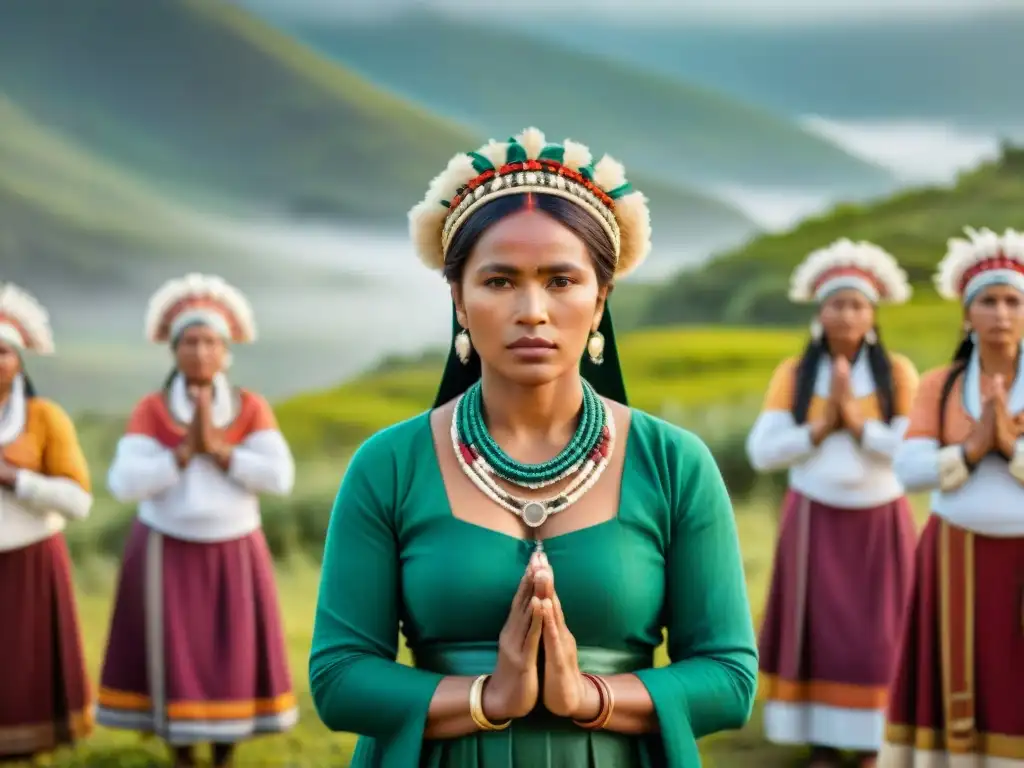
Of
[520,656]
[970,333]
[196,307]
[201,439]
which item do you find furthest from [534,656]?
[196,307]

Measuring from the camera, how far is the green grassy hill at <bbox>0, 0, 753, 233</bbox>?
13.8m

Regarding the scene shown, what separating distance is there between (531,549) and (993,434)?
9.69 ft

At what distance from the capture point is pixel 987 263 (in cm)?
521

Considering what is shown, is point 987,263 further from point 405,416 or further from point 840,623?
point 405,416

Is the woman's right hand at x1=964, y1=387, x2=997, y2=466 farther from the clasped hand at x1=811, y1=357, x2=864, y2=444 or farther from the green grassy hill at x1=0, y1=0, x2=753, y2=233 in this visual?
the green grassy hill at x1=0, y1=0, x2=753, y2=233

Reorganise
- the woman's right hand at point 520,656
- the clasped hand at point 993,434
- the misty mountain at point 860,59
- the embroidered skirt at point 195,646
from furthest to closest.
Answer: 1. the misty mountain at point 860,59
2. the embroidered skirt at point 195,646
3. the clasped hand at point 993,434
4. the woman's right hand at point 520,656

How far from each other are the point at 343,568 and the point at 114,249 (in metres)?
11.9

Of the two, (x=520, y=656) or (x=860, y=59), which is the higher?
(x=860, y=59)

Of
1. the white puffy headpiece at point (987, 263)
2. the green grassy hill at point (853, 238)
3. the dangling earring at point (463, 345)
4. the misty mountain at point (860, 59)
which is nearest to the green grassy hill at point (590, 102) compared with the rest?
the misty mountain at point (860, 59)

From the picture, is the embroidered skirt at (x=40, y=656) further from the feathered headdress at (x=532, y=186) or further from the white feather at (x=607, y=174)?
the white feather at (x=607, y=174)

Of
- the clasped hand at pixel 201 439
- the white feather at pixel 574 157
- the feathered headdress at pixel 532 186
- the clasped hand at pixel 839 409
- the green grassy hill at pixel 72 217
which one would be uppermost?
the green grassy hill at pixel 72 217

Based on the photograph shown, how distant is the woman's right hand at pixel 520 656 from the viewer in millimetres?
2143

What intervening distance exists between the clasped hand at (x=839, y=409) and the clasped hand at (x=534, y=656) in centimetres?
419

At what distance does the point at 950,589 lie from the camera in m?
5.08
